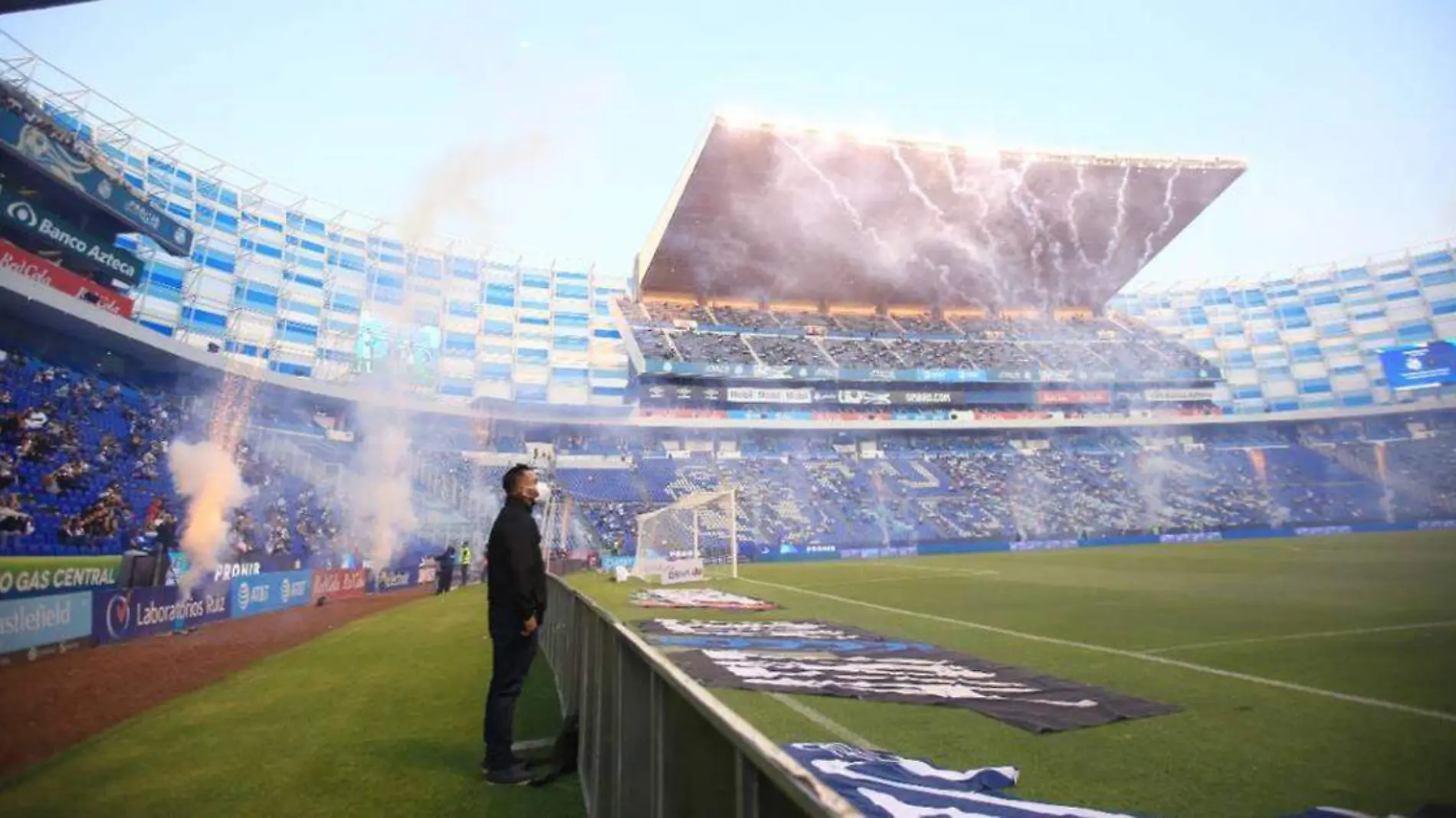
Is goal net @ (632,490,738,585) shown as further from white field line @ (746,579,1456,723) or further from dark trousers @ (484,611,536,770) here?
dark trousers @ (484,611,536,770)

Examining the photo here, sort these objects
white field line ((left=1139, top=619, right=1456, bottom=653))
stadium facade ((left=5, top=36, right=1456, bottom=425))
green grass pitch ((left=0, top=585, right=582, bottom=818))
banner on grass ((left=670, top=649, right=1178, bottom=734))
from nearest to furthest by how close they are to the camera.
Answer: green grass pitch ((left=0, top=585, right=582, bottom=818)) → banner on grass ((left=670, top=649, right=1178, bottom=734)) → white field line ((left=1139, top=619, right=1456, bottom=653)) → stadium facade ((left=5, top=36, right=1456, bottom=425))

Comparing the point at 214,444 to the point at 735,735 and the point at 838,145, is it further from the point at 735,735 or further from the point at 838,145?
the point at 838,145

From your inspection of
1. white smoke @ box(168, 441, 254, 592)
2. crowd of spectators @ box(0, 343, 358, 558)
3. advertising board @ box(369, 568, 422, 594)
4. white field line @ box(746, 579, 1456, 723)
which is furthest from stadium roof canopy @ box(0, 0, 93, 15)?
advertising board @ box(369, 568, 422, 594)

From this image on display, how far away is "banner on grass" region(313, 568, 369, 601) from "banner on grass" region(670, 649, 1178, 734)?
16514 millimetres

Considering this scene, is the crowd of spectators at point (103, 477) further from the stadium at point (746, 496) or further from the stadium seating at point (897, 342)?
the stadium seating at point (897, 342)

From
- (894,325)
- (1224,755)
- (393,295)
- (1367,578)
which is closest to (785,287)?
(894,325)

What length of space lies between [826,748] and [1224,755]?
2.53m

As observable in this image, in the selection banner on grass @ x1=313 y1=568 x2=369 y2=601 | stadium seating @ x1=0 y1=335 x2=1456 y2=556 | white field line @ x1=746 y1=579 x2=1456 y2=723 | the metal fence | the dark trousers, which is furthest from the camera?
stadium seating @ x1=0 y1=335 x2=1456 y2=556

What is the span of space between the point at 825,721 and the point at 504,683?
231 cm

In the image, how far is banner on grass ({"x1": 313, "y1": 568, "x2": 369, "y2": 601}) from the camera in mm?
19638

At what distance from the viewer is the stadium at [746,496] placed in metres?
4.38

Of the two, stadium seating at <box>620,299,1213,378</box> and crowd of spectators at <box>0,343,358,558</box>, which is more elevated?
stadium seating at <box>620,299,1213,378</box>

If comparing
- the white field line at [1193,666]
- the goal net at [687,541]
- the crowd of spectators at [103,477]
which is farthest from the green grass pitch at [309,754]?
the goal net at [687,541]

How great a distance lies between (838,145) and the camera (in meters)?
37.9
